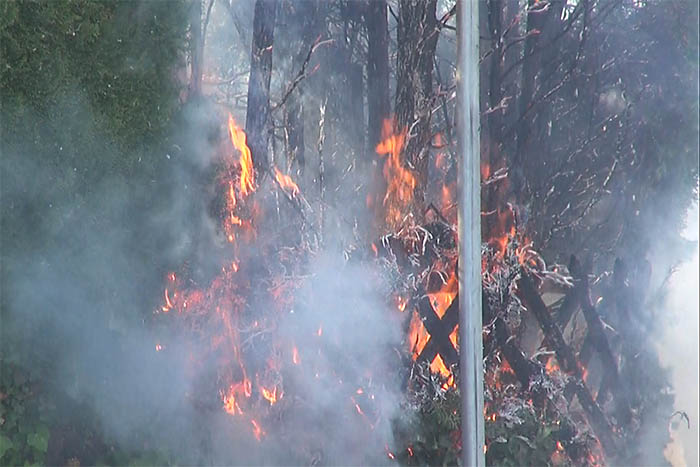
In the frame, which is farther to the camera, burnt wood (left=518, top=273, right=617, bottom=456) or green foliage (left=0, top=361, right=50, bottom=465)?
burnt wood (left=518, top=273, right=617, bottom=456)

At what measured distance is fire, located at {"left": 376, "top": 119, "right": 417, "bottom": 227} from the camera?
6785 mm

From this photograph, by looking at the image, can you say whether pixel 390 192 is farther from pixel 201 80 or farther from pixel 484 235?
pixel 201 80

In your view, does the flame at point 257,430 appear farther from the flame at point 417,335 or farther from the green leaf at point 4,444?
the green leaf at point 4,444

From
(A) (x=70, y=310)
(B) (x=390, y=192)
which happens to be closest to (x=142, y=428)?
(A) (x=70, y=310)

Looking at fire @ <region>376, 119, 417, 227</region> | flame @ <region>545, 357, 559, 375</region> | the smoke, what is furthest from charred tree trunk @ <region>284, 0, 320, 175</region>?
the smoke

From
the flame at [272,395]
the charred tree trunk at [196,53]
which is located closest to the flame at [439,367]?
the flame at [272,395]

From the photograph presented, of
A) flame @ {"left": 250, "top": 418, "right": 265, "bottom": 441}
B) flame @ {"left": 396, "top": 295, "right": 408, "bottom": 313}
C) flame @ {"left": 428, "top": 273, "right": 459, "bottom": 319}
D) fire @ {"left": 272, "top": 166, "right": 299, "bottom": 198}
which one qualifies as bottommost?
flame @ {"left": 250, "top": 418, "right": 265, "bottom": 441}

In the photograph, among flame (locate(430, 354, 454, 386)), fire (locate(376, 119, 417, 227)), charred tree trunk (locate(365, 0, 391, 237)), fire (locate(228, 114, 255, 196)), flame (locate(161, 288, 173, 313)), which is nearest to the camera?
flame (locate(430, 354, 454, 386))

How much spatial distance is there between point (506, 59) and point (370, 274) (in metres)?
2.06

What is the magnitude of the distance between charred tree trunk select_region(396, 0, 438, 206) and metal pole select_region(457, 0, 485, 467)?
1851 mm

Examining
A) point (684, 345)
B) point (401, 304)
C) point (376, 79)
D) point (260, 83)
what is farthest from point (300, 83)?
point (684, 345)

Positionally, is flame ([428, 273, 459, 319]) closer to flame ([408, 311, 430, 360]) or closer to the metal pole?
flame ([408, 311, 430, 360])

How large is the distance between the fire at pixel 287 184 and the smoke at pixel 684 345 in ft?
10.3

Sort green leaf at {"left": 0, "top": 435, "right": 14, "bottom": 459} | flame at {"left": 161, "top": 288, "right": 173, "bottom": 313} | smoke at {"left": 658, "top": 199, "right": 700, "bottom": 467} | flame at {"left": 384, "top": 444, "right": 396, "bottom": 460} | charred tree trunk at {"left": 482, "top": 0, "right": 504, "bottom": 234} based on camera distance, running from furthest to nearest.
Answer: smoke at {"left": 658, "top": 199, "right": 700, "bottom": 467}
charred tree trunk at {"left": 482, "top": 0, "right": 504, "bottom": 234}
flame at {"left": 161, "top": 288, "right": 173, "bottom": 313}
flame at {"left": 384, "top": 444, "right": 396, "bottom": 460}
green leaf at {"left": 0, "top": 435, "right": 14, "bottom": 459}
